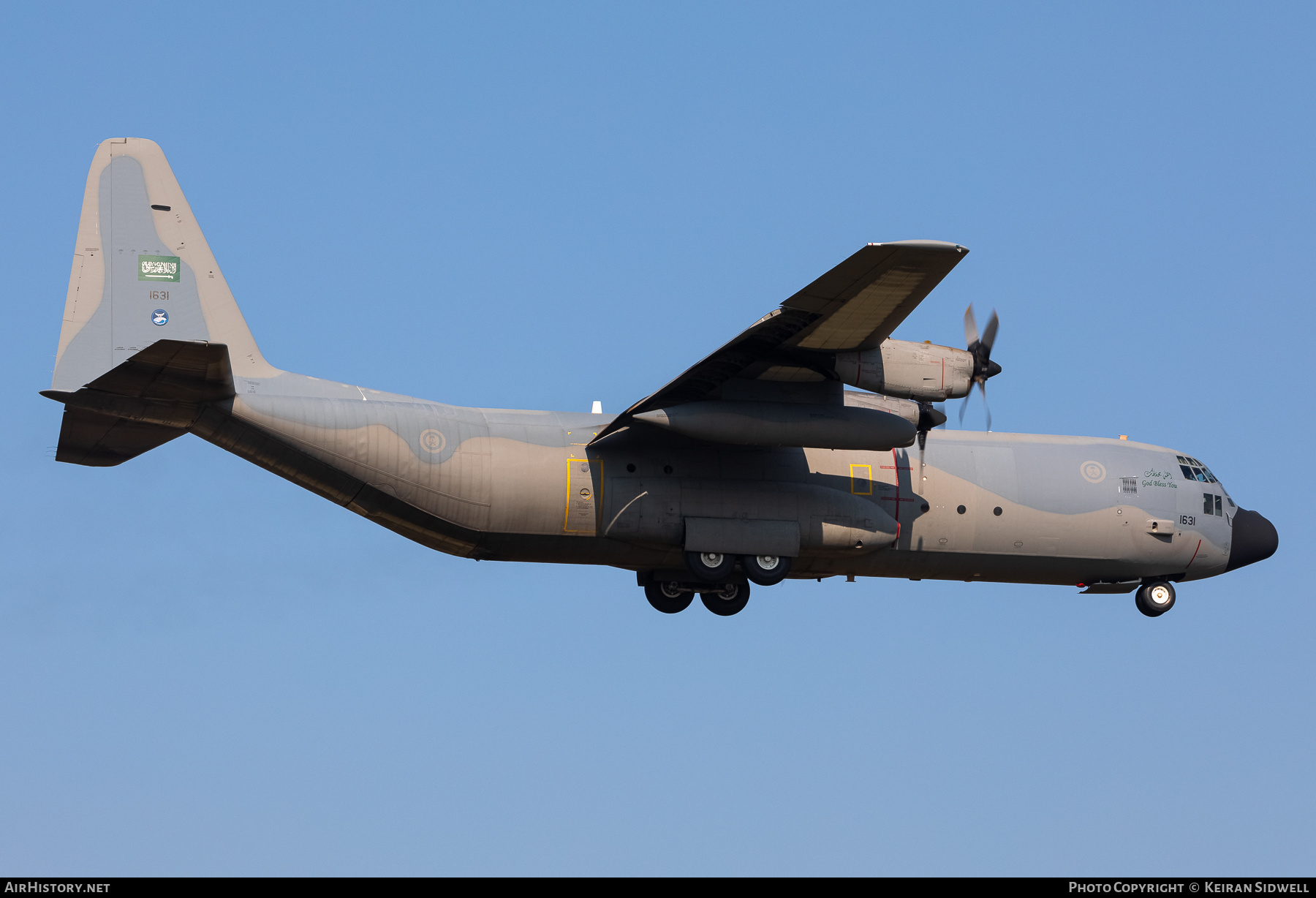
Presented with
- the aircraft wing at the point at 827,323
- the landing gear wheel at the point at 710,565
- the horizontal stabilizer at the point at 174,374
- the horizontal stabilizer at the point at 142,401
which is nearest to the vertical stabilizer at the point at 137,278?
the horizontal stabilizer at the point at 142,401

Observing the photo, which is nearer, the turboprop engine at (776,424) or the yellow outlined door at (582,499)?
the turboprop engine at (776,424)

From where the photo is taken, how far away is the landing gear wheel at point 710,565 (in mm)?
23781

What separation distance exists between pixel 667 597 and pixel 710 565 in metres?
1.94

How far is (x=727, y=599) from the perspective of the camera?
2566 centimetres

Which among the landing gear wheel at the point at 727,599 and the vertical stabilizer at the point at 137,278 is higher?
the vertical stabilizer at the point at 137,278

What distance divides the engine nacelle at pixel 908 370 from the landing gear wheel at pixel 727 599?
457 centimetres

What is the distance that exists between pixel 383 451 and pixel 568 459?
267cm

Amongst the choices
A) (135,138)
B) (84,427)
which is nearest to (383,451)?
(84,427)

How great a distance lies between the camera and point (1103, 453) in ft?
86.7

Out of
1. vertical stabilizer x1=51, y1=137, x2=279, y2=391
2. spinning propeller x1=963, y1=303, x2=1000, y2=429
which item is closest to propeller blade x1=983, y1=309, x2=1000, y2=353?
spinning propeller x1=963, y1=303, x2=1000, y2=429

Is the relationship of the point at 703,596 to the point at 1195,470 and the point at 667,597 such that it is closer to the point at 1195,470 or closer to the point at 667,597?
the point at 667,597

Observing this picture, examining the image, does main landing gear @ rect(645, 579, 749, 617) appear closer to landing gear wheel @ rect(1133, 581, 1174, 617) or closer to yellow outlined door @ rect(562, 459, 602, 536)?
yellow outlined door @ rect(562, 459, 602, 536)

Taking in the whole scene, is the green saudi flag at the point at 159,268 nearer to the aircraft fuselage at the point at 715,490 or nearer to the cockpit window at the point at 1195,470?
the aircraft fuselage at the point at 715,490
